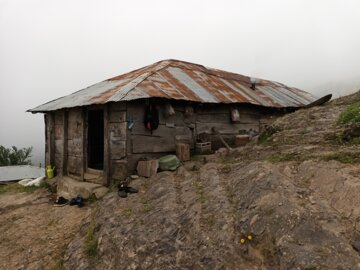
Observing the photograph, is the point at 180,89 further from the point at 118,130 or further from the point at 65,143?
the point at 65,143

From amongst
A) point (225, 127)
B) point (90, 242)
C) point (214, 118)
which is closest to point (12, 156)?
point (214, 118)

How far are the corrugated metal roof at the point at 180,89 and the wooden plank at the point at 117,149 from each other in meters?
1.30

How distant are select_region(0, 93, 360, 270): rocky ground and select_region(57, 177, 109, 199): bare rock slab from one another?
476 mm

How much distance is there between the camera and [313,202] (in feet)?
13.6

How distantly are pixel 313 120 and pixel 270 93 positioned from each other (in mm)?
6724

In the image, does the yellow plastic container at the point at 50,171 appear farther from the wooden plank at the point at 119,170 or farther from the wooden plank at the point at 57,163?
the wooden plank at the point at 119,170

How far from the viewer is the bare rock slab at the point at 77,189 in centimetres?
839

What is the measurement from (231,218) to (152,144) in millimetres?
4708

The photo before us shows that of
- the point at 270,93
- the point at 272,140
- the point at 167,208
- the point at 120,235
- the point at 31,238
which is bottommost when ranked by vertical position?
the point at 31,238

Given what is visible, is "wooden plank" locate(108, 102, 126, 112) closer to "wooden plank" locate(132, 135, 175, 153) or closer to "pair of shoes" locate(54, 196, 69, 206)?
"wooden plank" locate(132, 135, 175, 153)

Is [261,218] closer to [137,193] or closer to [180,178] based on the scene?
[180,178]

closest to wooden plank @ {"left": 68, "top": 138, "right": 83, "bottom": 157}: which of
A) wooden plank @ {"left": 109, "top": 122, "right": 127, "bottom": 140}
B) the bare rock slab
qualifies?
the bare rock slab

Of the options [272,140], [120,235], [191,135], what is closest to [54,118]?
[191,135]

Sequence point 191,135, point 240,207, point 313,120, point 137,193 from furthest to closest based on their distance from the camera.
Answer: point 191,135, point 313,120, point 137,193, point 240,207
